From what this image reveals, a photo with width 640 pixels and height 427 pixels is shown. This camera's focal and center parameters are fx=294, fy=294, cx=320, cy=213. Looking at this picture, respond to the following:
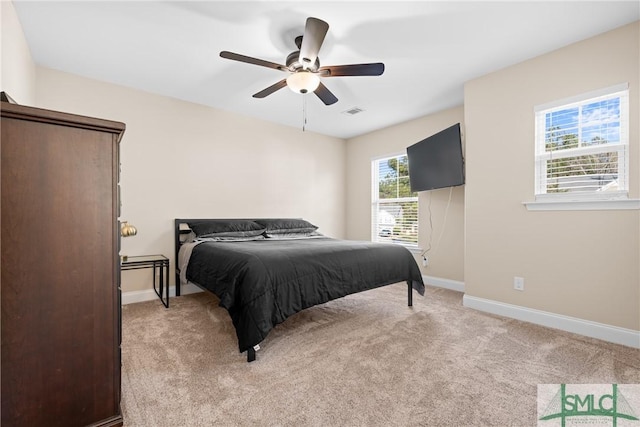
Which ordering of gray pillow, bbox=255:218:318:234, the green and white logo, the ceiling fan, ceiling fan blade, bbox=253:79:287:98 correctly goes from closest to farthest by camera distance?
the green and white logo, the ceiling fan, ceiling fan blade, bbox=253:79:287:98, gray pillow, bbox=255:218:318:234

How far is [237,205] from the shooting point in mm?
4332

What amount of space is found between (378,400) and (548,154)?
8.77ft

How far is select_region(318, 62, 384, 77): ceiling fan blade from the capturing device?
2.24 metres

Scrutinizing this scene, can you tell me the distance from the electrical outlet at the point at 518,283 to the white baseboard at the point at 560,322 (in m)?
0.18

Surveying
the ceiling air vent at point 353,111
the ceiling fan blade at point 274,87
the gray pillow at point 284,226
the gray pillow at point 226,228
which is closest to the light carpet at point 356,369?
the gray pillow at point 226,228

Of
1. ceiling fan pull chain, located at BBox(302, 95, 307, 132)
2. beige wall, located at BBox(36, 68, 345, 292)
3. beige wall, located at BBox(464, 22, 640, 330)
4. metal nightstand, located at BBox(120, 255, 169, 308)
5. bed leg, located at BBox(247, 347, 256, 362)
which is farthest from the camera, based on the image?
ceiling fan pull chain, located at BBox(302, 95, 307, 132)

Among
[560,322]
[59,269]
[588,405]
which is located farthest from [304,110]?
[588,405]

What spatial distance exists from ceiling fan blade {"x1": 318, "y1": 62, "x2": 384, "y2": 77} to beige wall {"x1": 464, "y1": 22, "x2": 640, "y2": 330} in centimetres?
163

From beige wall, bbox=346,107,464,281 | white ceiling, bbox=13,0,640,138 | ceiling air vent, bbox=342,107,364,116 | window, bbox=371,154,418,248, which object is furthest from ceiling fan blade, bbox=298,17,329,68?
window, bbox=371,154,418,248

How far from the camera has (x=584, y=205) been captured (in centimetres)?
252

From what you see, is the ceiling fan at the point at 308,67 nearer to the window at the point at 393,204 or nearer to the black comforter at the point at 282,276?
the black comforter at the point at 282,276

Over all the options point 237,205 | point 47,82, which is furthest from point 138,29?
point 237,205

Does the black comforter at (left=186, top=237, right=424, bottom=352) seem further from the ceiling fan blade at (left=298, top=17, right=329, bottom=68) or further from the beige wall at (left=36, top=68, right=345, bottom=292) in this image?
the ceiling fan blade at (left=298, top=17, right=329, bottom=68)

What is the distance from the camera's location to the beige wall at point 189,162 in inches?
131
